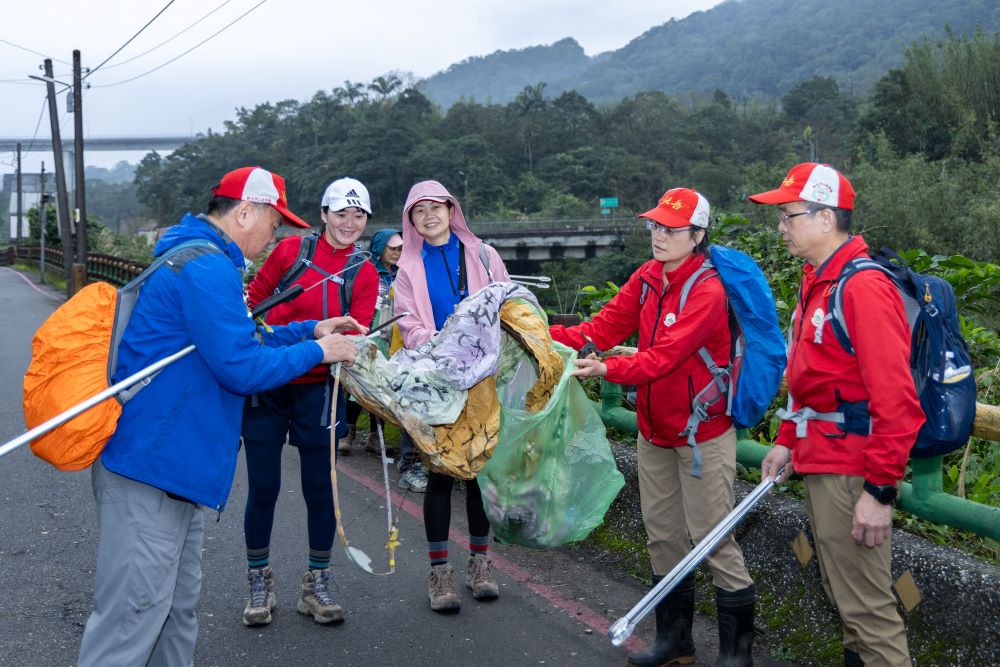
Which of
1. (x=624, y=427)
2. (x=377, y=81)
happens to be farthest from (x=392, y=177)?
(x=624, y=427)

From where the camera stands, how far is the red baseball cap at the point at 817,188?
308 cm

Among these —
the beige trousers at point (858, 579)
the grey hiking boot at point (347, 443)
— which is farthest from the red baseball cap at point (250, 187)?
the grey hiking boot at point (347, 443)

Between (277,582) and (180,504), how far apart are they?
72.7 inches

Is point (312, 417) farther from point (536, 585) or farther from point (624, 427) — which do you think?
point (624, 427)

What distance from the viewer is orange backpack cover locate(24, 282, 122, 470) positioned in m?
2.76

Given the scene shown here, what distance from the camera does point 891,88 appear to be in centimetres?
5884

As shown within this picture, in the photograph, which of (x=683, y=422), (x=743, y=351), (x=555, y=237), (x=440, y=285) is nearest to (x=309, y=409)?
(x=440, y=285)

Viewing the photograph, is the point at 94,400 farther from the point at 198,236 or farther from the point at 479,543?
the point at 479,543

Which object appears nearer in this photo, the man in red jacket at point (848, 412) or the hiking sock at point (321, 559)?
the man in red jacket at point (848, 412)

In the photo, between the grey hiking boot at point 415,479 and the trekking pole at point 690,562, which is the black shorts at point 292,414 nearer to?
the trekking pole at point 690,562

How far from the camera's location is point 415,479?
635cm

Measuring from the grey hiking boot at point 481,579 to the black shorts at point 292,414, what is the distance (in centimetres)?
96

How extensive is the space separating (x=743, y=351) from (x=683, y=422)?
0.35 metres

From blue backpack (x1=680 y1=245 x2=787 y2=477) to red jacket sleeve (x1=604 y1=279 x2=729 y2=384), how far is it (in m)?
0.07
